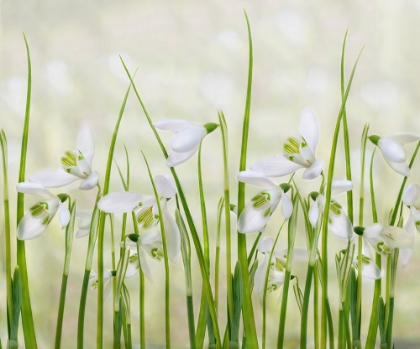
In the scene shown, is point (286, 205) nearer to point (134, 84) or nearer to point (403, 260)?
point (403, 260)

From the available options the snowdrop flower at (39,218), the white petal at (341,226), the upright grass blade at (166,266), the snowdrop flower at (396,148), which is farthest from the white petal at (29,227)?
the snowdrop flower at (396,148)

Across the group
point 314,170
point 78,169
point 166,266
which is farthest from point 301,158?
point 78,169

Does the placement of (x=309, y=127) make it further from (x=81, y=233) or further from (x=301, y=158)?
(x=81, y=233)

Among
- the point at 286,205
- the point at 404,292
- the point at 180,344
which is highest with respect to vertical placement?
the point at 286,205

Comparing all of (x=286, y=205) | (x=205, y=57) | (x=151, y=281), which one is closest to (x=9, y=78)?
(x=205, y=57)

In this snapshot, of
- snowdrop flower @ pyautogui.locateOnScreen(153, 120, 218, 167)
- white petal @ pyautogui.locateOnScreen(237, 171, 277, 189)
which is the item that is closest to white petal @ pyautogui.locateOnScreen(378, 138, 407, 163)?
white petal @ pyautogui.locateOnScreen(237, 171, 277, 189)

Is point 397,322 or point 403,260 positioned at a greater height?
point 403,260
